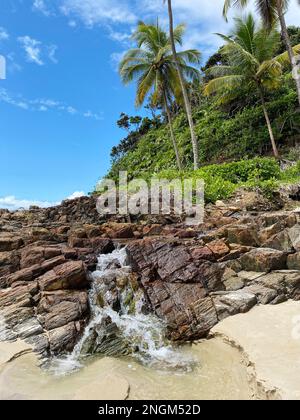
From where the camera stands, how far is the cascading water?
612cm

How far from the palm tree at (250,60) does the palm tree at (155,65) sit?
75.8 inches

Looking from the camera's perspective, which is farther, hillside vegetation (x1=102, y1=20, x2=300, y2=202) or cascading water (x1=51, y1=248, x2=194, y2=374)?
hillside vegetation (x1=102, y1=20, x2=300, y2=202)

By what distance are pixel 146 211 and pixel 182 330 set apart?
8307mm

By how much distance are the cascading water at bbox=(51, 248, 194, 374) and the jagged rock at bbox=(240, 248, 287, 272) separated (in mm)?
2562

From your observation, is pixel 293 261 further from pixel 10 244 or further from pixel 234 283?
pixel 10 244

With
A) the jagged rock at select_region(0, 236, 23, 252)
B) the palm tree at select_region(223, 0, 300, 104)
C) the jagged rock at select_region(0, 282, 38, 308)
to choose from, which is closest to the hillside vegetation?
the palm tree at select_region(223, 0, 300, 104)

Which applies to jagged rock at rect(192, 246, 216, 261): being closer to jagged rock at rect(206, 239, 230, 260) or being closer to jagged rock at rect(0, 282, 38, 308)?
jagged rock at rect(206, 239, 230, 260)

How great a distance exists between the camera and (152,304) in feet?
25.5

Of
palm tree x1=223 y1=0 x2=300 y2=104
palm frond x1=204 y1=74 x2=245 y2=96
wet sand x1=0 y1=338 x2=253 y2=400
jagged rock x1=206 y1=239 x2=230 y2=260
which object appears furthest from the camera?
palm frond x1=204 y1=74 x2=245 y2=96

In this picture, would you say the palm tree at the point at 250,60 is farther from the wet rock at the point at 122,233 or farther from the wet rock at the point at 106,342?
the wet rock at the point at 106,342

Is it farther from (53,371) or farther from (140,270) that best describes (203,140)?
(53,371)

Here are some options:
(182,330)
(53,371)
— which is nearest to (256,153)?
(182,330)

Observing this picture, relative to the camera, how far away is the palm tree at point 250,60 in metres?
20.4

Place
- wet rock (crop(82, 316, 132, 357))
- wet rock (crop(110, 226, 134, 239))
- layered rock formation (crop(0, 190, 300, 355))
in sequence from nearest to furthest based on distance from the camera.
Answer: wet rock (crop(82, 316, 132, 357))
layered rock formation (crop(0, 190, 300, 355))
wet rock (crop(110, 226, 134, 239))
